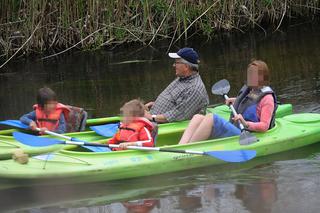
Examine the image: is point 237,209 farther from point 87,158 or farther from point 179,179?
point 87,158

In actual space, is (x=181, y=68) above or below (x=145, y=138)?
above

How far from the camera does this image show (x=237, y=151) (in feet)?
19.6

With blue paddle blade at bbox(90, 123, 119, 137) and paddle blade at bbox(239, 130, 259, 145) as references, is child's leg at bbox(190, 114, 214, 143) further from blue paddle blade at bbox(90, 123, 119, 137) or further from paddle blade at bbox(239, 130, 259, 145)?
blue paddle blade at bbox(90, 123, 119, 137)

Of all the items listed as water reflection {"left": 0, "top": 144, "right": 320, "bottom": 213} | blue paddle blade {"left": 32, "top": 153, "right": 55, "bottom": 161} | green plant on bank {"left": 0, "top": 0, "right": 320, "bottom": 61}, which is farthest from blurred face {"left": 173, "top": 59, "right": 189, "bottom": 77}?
green plant on bank {"left": 0, "top": 0, "right": 320, "bottom": 61}

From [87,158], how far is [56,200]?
468 millimetres

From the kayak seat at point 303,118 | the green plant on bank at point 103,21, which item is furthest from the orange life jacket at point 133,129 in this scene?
the green plant on bank at point 103,21

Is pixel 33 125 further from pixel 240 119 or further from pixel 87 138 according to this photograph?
pixel 240 119

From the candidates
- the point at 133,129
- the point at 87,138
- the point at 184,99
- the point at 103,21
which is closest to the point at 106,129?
the point at 87,138

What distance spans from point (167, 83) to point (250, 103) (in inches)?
135

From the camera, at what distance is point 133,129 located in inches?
235

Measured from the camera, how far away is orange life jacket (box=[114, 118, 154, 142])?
234 inches

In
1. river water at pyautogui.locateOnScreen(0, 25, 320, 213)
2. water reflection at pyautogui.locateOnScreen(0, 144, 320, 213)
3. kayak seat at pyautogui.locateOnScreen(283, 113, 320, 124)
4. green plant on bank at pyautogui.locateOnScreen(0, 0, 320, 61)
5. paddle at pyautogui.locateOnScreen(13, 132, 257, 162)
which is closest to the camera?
water reflection at pyautogui.locateOnScreen(0, 144, 320, 213)

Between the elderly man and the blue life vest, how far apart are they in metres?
0.32

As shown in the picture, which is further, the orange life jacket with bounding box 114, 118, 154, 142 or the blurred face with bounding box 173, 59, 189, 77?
the blurred face with bounding box 173, 59, 189, 77
